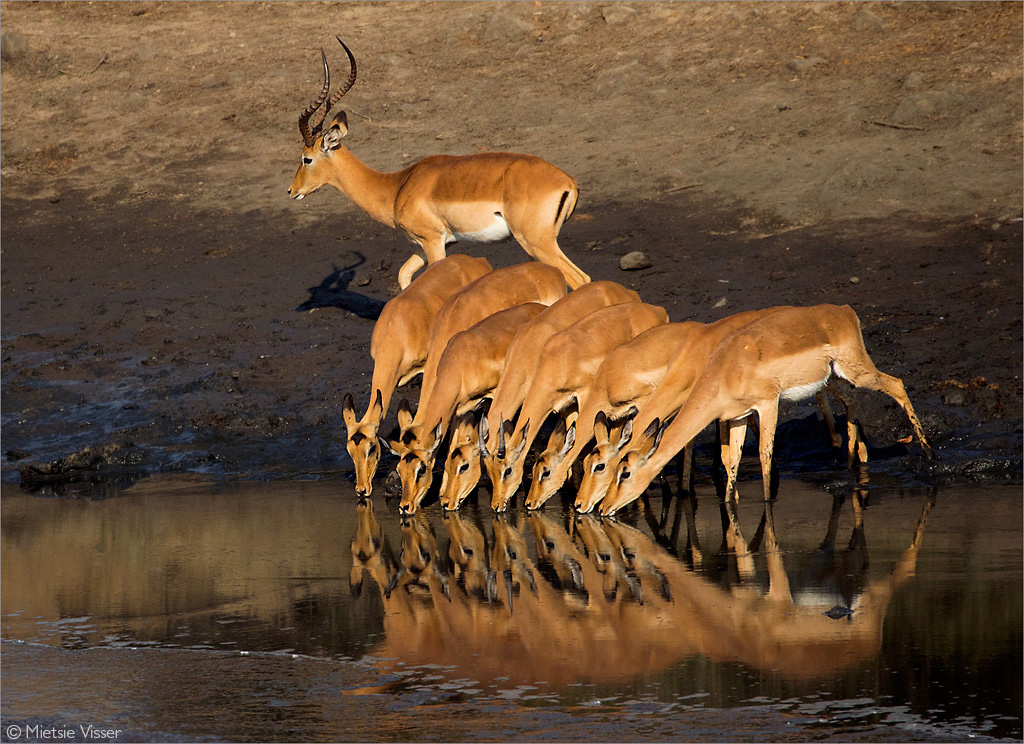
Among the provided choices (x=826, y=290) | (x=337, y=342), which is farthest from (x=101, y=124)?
(x=826, y=290)

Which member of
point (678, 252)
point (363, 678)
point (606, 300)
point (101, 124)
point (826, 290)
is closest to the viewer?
point (363, 678)

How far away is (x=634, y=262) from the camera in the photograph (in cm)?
1511

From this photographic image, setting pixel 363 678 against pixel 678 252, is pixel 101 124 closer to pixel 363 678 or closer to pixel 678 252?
pixel 678 252

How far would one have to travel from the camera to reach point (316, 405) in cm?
1299

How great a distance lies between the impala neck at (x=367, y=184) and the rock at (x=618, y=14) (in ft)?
28.2

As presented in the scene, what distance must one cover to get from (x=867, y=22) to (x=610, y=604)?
1571 centimetres

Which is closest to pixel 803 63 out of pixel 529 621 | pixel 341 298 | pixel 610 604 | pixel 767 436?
pixel 341 298

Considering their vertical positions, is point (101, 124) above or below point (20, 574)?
above

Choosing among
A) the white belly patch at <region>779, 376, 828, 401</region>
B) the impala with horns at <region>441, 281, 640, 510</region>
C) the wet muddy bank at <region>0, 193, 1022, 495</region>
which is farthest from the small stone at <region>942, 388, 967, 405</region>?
the impala with horns at <region>441, 281, 640, 510</region>

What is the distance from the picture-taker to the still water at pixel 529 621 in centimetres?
521

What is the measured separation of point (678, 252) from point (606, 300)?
391 cm

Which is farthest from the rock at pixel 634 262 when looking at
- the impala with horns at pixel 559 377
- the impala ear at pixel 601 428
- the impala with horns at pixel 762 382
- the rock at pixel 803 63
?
the rock at pixel 803 63

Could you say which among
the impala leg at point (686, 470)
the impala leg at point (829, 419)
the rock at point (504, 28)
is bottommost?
the impala leg at point (686, 470)

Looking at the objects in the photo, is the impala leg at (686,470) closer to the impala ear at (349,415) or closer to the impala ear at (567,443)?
the impala ear at (567,443)
